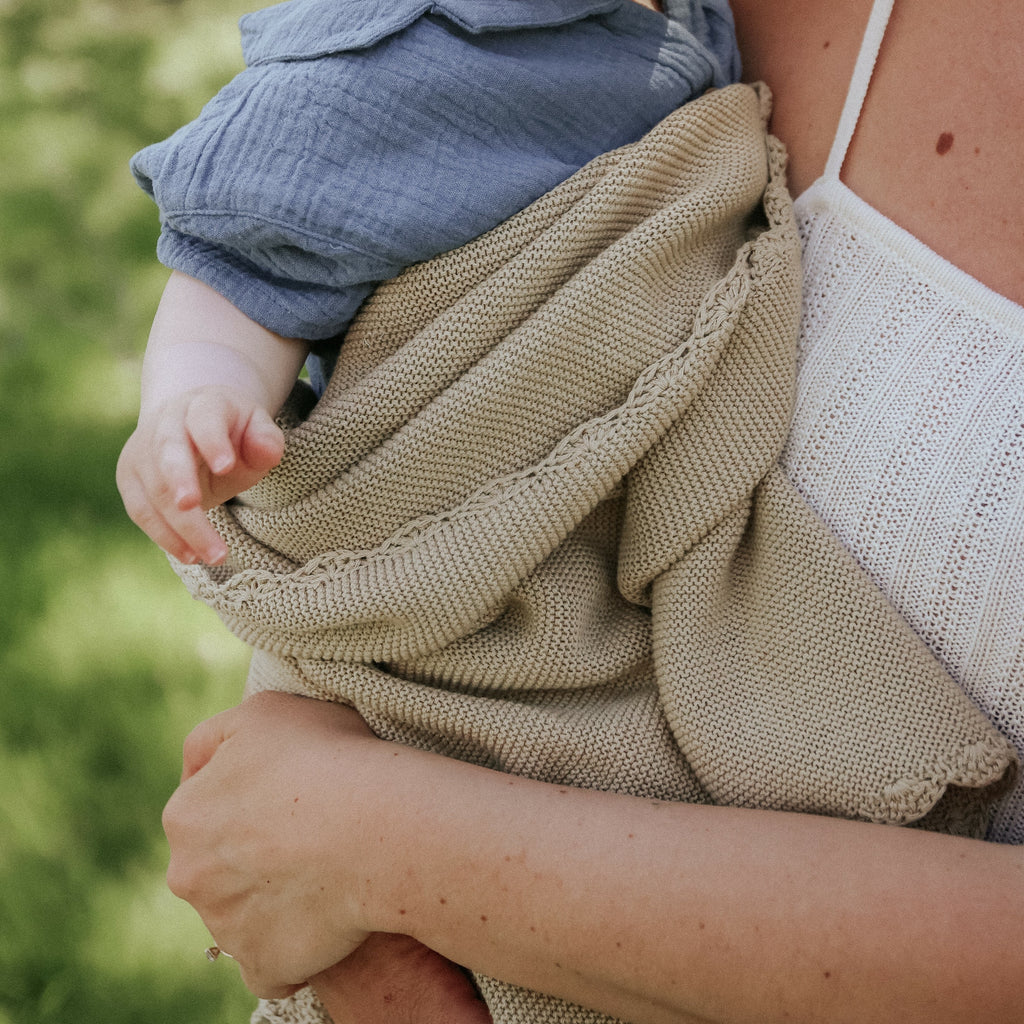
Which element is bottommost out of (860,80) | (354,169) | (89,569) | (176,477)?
(89,569)

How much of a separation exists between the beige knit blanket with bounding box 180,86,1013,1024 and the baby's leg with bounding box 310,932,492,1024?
6cm

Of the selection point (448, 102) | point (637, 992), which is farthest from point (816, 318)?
point (637, 992)

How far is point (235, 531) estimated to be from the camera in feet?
2.82

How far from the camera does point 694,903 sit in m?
0.68

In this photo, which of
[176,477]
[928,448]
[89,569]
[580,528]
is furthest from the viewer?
[89,569]

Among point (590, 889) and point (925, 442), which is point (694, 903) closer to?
point (590, 889)

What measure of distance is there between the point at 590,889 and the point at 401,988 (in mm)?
264

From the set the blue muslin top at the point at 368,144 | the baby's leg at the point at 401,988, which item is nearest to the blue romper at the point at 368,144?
the blue muslin top at the point at 368,144

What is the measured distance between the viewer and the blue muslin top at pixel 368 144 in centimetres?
77

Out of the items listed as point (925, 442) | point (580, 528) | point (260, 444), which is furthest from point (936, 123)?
point (260, 444)

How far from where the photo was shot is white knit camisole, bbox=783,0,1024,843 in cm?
73

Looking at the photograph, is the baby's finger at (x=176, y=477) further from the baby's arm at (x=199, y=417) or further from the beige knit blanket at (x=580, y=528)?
the beige knit blanket at (x=580, y=528)

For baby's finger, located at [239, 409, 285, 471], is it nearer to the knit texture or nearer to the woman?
the woman

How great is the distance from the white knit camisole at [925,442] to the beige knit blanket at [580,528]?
29 mm
